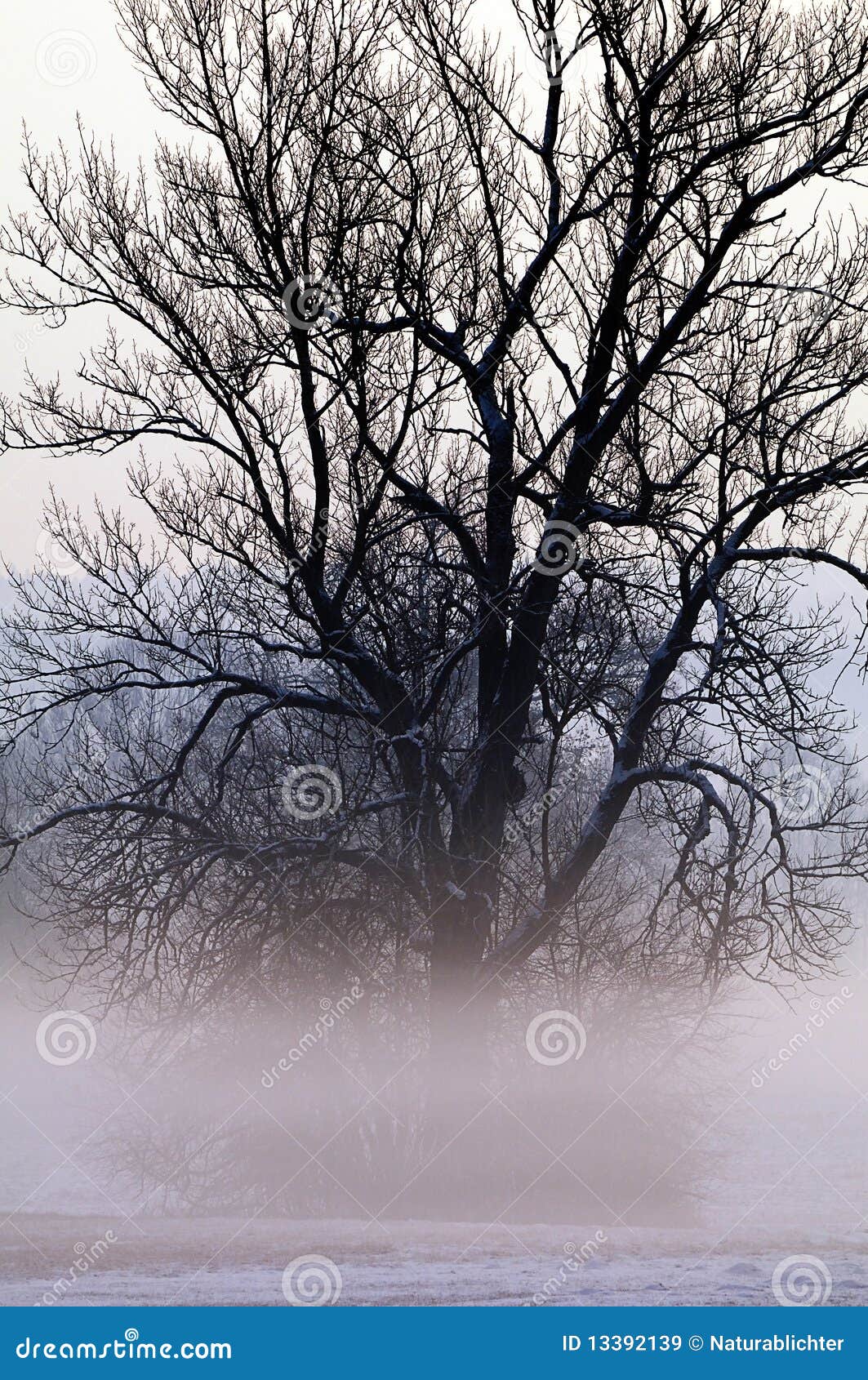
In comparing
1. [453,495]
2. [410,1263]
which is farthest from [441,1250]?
[453,495]

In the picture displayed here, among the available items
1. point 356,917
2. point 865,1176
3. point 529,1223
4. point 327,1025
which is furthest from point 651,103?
point 865,1176

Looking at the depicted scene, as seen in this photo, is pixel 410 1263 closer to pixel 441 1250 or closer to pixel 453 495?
pixel 441 1250

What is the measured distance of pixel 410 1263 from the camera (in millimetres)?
8883

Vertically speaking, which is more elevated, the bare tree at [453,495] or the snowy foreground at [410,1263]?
the bare tree at [453,495]

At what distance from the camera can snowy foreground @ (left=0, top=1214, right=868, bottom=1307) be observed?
7.84 meters

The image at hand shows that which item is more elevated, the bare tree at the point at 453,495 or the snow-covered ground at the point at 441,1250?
the bare tree at the point at 453,495

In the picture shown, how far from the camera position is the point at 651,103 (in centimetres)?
1037

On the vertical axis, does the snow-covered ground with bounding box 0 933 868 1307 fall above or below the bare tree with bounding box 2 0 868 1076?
below

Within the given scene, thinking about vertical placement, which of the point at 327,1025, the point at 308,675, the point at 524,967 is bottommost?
the point at 327,1025

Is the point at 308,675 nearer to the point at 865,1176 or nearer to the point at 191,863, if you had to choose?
the point at 191,863

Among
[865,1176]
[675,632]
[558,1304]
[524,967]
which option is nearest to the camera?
[558,1304]

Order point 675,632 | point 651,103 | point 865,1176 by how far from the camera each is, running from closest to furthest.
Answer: point 651,103 < point 675,632 < point 865,1176

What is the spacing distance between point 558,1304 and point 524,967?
192 inches

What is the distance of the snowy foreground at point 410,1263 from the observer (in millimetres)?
7836
